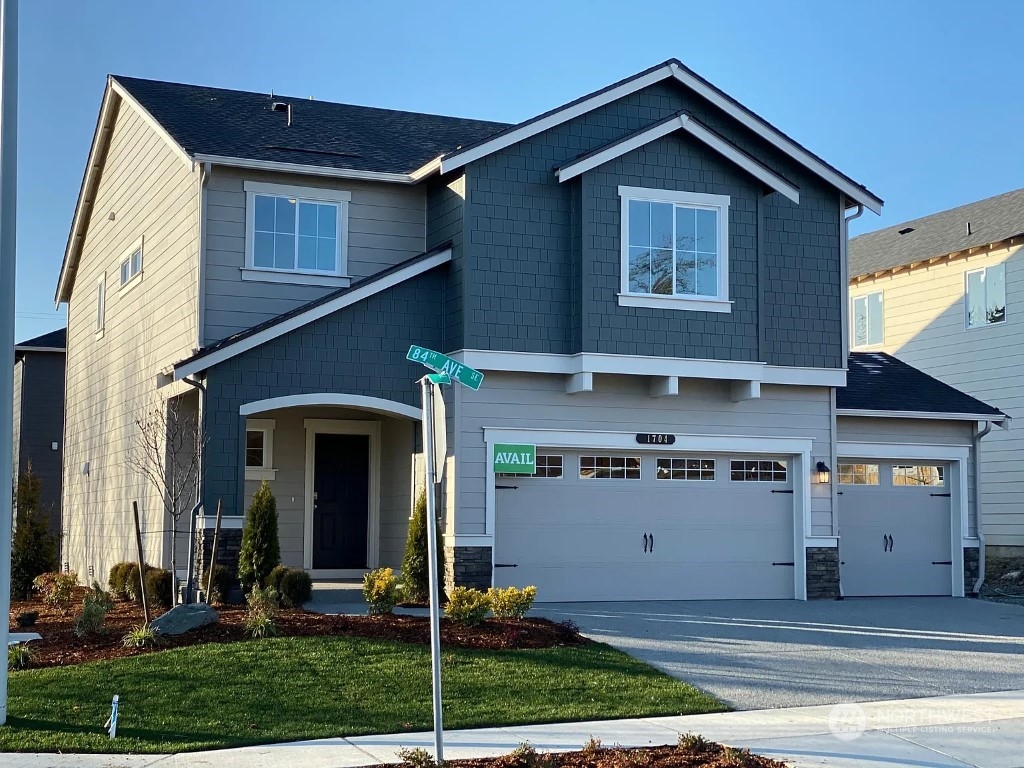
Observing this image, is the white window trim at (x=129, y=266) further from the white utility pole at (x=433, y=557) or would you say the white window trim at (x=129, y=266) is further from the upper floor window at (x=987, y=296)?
the upper floor window at (x=987, y=296)

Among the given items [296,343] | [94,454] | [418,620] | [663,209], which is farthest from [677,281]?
[94,454]

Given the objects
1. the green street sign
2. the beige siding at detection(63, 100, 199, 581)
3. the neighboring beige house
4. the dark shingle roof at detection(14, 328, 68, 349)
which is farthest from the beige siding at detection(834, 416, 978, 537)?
the dark shingle roof at detection(14, 328, 68, 349)

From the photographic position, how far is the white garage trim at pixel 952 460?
758 inches

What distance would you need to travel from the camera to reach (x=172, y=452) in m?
15.9

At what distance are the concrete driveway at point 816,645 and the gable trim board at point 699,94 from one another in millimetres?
6143

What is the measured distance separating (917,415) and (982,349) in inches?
259

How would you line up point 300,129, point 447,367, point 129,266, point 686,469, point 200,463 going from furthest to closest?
point 129,266 < point 300,129 < point 686,469 < point 200,463 < point 447,367

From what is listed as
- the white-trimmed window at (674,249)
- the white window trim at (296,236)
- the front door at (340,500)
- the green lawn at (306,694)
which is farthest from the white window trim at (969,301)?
the green lawn at (306,694)

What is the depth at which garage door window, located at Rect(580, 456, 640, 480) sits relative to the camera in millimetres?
17219

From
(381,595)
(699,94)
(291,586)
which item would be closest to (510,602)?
(381,595)

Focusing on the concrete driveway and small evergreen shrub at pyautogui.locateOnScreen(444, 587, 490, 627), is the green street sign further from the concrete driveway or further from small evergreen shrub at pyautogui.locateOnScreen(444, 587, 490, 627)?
small evergreen shrub at pyautogui.locateOnScreen(444, 587, 490, 627)

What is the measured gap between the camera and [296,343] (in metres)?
16.1

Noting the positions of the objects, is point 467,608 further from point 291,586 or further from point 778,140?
point 778,140

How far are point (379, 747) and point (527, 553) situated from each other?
7895 mm
